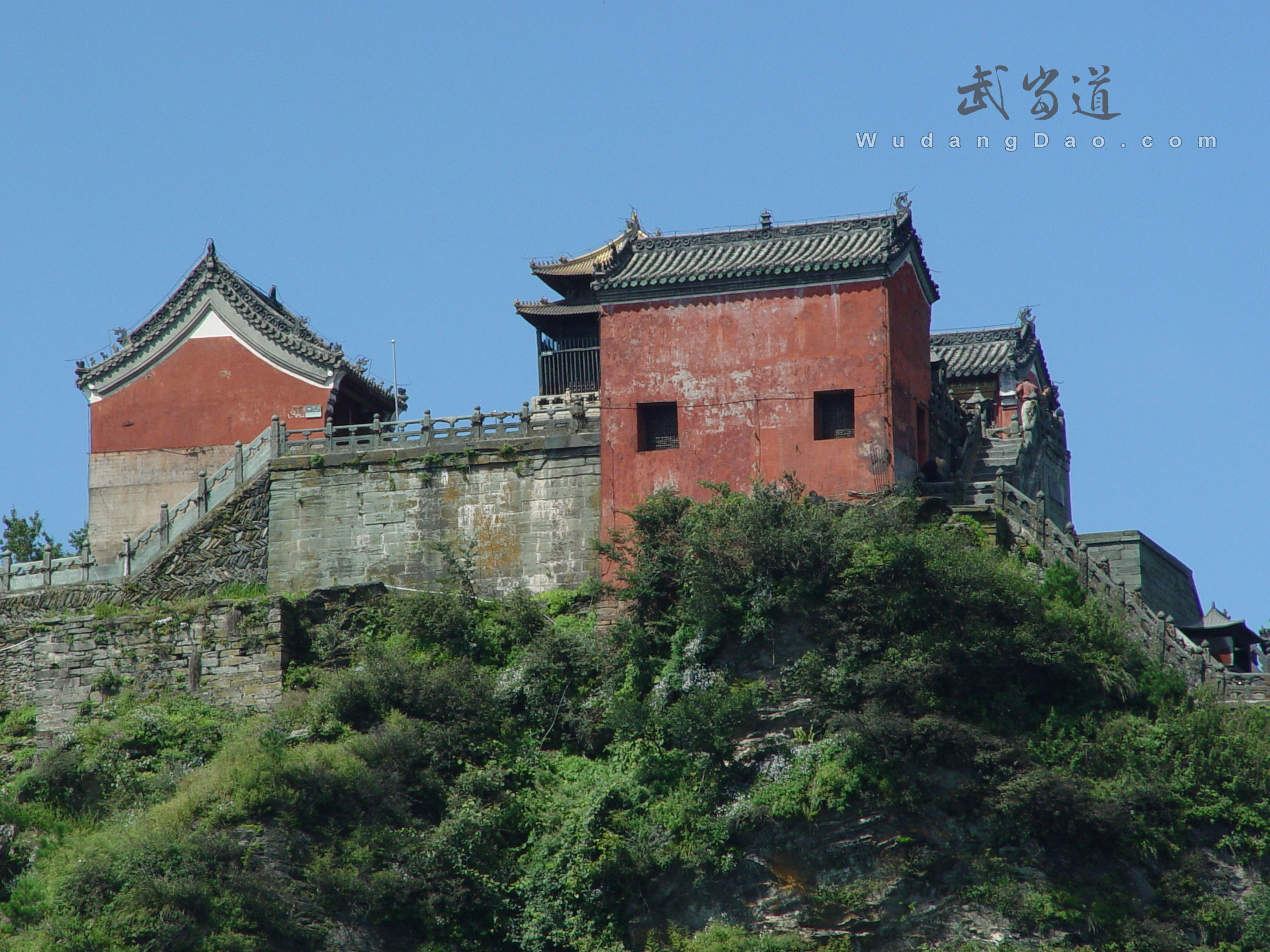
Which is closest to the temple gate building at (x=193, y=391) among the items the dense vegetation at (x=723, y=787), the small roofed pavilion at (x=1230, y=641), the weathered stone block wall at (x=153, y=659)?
the weathered stone block wall at (x=153, y=659)

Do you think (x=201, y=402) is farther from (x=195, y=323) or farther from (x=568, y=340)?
(x=568, y=340)

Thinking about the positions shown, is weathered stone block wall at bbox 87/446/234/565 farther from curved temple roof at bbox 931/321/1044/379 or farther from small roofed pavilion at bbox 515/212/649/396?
curved temple roof at bbox 931/321/1044/379

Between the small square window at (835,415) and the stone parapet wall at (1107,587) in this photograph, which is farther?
the small square window at (835,415)

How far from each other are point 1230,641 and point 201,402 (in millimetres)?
22028

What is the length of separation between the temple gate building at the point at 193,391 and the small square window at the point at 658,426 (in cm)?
882

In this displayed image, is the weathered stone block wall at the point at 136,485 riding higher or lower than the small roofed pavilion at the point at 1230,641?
higher

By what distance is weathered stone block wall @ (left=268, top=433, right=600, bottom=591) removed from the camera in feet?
125

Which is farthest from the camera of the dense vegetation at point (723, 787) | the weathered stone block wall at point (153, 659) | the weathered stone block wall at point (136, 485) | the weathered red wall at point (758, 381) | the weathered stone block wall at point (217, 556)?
the weathered stone block wall at point (136, 485)

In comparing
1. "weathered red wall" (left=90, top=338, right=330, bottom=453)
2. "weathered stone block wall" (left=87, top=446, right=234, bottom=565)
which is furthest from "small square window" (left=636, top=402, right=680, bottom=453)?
"weathered stone block wall" (left=87, top=446, right=234, bottom=565)

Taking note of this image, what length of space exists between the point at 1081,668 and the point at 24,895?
1642 cm

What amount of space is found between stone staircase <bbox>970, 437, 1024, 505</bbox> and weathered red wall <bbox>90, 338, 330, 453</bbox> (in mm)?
13892

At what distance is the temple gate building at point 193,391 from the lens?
43406 millimetres

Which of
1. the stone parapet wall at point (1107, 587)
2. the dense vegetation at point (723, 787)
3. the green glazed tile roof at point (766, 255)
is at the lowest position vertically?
the dense vegetation at point (723, 787)

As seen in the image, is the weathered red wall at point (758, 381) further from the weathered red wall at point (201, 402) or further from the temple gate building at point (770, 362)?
the weathered red wall at point (201, 402)
